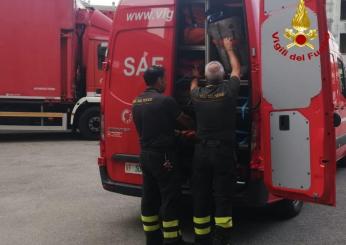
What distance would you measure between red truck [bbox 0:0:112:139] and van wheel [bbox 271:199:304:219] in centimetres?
851

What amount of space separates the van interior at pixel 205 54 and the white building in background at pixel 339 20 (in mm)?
34578

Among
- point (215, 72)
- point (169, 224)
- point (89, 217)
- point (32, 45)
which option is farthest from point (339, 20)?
point (169, 224)

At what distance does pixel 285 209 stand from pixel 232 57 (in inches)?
82.6

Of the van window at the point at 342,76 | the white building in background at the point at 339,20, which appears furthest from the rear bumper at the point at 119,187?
the white building in background at the point at 339,20

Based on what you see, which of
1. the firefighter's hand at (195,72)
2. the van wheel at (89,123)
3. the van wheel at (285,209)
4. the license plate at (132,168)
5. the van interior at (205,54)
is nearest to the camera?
the van interior at (205,54)

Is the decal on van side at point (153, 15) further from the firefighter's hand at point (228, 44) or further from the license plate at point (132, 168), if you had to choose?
the license plate at point (132, 168)

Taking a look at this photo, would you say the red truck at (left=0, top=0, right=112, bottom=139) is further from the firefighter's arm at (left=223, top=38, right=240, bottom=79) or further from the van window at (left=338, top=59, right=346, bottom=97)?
the firefighter's arm at (left=223, top=38, right=240, bottom=79)

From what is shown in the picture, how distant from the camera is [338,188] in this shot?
758 centimetres

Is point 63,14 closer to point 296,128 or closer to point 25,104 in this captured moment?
point 25,104

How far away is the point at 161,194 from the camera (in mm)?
4750

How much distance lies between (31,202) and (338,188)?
4478mm

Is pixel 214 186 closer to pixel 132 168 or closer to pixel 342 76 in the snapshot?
pixel 132 168

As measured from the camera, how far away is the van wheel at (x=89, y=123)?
13617 mm

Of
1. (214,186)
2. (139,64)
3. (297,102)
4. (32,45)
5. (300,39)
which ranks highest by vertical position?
(32,45)
